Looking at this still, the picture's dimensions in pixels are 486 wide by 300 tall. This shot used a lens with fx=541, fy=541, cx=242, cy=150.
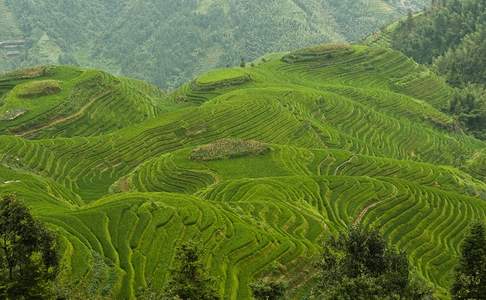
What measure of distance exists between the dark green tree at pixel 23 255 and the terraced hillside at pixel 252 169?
8.00 ft

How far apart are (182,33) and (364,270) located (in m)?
166

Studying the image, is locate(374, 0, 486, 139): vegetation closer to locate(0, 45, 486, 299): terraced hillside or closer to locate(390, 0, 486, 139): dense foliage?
locate(390, 0, 486, 139): dense foliage

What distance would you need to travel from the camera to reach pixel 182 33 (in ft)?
586

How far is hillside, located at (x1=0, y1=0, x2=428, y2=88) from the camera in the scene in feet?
541

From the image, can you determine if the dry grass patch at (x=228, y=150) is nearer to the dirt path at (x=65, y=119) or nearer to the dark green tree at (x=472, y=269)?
the dirt path at (x=65, y=119)

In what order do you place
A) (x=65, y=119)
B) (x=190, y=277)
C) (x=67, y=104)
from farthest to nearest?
(x=67, y=104)
(x=65, y=119)
(x=190, y=277)

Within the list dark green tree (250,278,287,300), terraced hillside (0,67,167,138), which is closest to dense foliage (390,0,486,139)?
terraced hillside (0,67,167,138)

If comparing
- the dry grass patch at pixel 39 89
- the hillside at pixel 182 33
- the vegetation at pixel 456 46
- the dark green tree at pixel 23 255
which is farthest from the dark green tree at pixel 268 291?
the hillside at pixel 182 33

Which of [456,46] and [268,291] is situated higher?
[268,291]

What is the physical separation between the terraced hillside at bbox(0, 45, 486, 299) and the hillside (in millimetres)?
86671

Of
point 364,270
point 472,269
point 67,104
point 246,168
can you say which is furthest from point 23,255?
point 67,104

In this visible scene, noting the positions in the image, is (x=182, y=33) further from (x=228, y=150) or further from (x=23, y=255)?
(x=23, y=255)

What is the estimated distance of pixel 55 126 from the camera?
52.2 m

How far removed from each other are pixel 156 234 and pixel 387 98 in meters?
47.4
